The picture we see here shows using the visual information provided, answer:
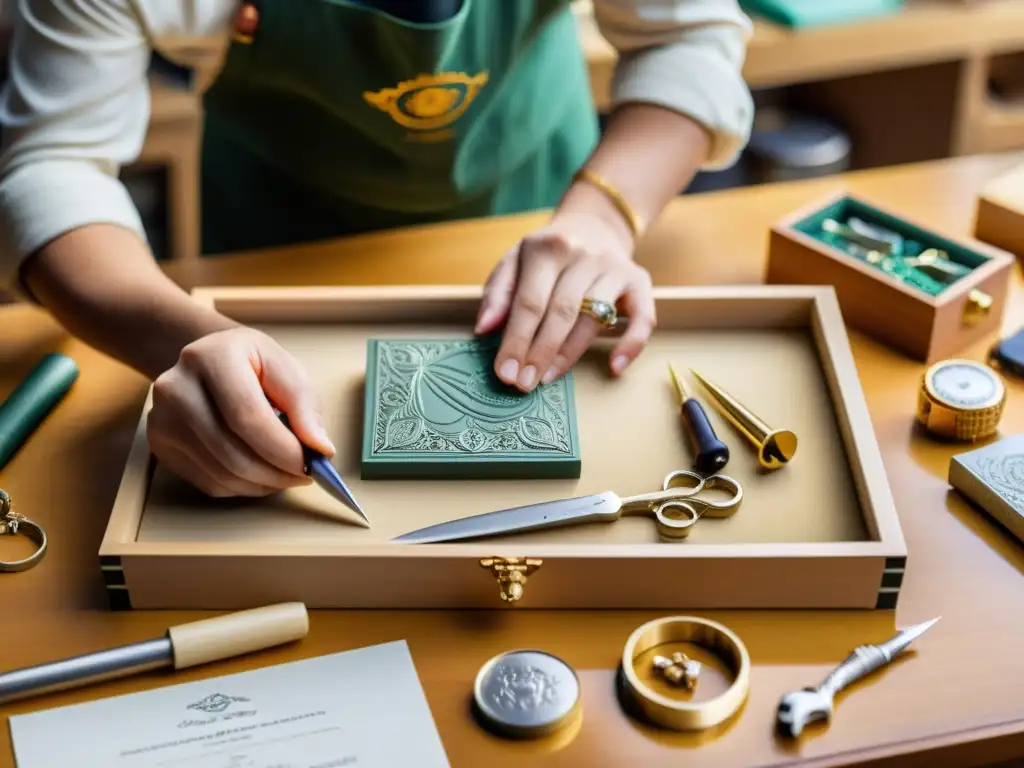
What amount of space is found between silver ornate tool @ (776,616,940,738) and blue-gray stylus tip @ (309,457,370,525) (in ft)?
1.09

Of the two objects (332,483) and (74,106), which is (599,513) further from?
(74,106)

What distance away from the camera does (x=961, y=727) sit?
826 mm

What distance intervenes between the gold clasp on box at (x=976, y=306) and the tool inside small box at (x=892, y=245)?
32 millimetres

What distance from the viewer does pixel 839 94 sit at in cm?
268

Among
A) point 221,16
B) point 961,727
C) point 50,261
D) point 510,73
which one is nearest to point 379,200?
point 510,73

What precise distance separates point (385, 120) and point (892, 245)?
539mm

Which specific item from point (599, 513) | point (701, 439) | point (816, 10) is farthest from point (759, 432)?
point (816, 10)

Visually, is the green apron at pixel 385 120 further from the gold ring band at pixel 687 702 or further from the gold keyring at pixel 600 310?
the gold ring band at pixel 687 702

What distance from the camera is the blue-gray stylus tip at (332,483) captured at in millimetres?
925

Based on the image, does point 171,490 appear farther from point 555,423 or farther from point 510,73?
point 510,73

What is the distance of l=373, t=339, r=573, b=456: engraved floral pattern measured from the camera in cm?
98

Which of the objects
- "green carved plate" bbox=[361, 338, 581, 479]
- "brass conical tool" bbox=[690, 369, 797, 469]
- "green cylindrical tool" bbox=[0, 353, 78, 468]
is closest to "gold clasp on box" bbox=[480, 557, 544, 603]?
"green carved plate" bbox=[361, 338, 581, 479]

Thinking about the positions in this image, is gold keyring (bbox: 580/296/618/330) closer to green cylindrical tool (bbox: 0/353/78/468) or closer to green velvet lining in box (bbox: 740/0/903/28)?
green cylindrical tool (bbox: 0/353/78/468)

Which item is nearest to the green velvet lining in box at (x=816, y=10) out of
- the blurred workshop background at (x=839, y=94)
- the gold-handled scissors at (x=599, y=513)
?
the blurred workshop background at (x=839, y=94)
